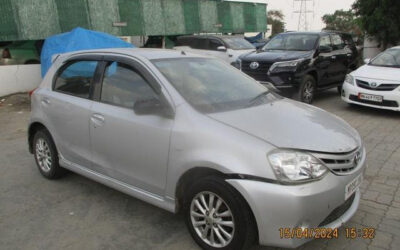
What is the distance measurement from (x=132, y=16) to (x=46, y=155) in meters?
12.8

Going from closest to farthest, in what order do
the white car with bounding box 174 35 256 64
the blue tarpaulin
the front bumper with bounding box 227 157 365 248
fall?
the front bumper with bounding box 227 157 365 248
the blue tarpaulin
the white car with bounding box 174 35 256 64

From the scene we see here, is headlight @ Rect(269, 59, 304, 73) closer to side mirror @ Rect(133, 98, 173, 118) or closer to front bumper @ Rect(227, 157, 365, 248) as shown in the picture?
side mirror @ Rect(133, 98, 173, 118)

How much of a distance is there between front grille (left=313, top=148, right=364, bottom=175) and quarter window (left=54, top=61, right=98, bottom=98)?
8.04 ft

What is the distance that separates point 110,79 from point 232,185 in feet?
5.82

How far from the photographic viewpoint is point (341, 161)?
286 centimetres

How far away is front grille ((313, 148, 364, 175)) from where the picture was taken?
108 inches

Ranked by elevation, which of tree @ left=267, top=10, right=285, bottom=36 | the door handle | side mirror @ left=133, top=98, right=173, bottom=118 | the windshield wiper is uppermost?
side mirror @ left=133, top=98, right=173, bottom=118

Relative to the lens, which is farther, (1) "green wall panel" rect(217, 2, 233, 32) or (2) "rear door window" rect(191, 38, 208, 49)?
(1) "green wall panel" rect(217, 2, 233, 32)

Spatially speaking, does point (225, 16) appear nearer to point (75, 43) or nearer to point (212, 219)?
point (75, 43)

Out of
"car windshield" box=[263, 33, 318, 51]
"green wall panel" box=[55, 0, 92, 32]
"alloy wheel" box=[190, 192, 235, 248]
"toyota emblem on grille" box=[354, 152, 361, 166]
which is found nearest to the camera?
"alloy wheel" box=[190, 192, 235, 248]

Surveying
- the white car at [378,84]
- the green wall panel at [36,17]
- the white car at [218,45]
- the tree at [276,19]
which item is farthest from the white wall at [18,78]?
the tree at [276,19]

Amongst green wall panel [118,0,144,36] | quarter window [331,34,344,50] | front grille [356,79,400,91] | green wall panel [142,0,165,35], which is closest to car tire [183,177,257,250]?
front grille [356,79,400,91]

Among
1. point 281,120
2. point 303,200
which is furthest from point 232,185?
point 281,120

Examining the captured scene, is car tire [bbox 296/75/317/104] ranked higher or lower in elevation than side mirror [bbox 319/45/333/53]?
lower
